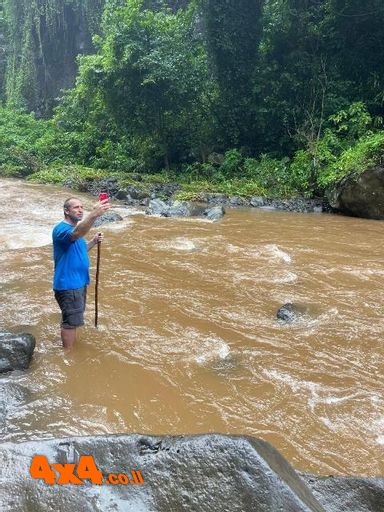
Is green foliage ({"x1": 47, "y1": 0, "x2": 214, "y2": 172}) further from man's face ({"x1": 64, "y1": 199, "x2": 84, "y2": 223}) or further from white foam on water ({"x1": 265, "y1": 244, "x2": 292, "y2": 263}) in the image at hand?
man's face ({"x1": 64, "y1": 199, "x2": 84, "y2": 223})

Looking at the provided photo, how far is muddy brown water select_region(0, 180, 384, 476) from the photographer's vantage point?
362cm

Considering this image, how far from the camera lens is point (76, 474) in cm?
215

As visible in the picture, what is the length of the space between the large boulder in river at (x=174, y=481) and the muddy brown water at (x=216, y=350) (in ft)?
3.78

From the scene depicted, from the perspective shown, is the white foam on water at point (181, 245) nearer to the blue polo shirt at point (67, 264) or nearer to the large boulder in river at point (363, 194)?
the blue polo shirt at point (67, 264)

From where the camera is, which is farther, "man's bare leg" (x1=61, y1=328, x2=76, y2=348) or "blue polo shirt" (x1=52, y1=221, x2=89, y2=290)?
"man's bare leg" (x1=61, y1=328, x2=76, y2=348)

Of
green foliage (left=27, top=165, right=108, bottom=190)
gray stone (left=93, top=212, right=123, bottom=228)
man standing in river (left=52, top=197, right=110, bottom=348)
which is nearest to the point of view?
man standing in river (left=52, top=197, right=110, bottom=348)

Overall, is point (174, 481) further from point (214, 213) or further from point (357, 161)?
point (357, 161)

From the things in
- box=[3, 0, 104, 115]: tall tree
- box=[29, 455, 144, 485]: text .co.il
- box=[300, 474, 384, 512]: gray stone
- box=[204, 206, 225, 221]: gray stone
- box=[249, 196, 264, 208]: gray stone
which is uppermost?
box=[3, 0, 104, 115]: tall tree

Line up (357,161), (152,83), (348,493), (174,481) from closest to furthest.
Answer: (174,481), (348,493), (357,161), (152,83)

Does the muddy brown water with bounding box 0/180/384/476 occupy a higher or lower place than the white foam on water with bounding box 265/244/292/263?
lower

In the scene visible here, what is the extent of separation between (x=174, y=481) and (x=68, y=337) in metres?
2.89

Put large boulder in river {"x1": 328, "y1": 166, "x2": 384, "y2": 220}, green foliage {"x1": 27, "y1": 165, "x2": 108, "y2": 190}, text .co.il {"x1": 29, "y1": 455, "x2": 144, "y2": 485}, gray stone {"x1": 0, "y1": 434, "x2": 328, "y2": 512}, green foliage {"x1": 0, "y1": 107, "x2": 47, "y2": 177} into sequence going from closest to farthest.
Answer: gray stone {"x1": 0, "y1": 434, "x2": 328, "y2": 512}
text .co.il {"x1": 29, "y1": 455, "x2": 144, "y2": 485}
large boulder in river {"x1": 328, "y1": 166, "x2": 384, "y2": 220}
green foliage {"x1": 27, "y1": 165, "x2": 108, "y2": 190}
green foliage {"x1": 0, "y1": 107, "x2": 47, "y2": 177}

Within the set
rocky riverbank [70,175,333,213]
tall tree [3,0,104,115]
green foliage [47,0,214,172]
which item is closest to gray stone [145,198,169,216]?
rocky riverbank [70,175,333,213]

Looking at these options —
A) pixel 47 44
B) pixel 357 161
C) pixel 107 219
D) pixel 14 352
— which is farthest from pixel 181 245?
pixel 47 44
